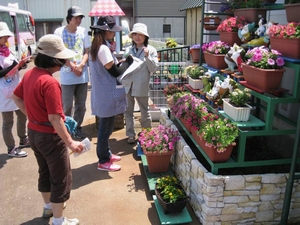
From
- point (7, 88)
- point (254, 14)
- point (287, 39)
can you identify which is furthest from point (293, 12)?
point (7, 88)

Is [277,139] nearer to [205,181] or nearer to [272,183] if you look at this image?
[272,183]

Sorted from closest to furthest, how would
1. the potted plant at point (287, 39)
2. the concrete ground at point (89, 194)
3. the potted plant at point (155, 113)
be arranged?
the potted plant at point (287, 39)
the concrete ground at point (89, 194)
the potted plant at point (155, 113)

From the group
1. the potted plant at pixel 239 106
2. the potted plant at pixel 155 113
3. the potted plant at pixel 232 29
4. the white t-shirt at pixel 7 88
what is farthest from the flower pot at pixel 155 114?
the potted plant at pixel 239 106

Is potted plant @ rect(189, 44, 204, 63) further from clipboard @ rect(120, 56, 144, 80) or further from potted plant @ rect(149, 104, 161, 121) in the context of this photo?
potted plant @ rect(149, 104, 161, 121)

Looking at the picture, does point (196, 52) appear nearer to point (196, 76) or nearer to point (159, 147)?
point (196, 76)

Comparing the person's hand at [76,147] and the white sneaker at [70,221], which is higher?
the person's hand at [76,147]

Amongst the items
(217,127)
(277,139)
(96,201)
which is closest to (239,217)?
(217,127)

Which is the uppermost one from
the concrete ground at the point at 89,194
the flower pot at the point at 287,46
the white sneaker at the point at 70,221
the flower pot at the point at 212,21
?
the flower pot at the point at 212,21

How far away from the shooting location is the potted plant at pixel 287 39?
8.54 feet

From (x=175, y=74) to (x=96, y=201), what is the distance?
2748mm

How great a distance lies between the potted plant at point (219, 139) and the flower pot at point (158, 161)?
814mm

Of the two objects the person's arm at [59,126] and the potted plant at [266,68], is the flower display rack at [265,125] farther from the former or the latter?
the person's arm at [59,126]

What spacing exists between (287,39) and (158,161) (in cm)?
192

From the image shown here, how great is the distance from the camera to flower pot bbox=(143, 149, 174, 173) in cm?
366
